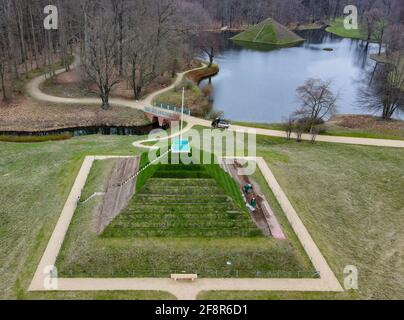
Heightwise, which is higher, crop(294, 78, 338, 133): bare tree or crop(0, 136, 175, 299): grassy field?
crop(294, 78, 338, 133): bare tree

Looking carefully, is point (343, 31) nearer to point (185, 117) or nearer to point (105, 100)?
point (185, 117)

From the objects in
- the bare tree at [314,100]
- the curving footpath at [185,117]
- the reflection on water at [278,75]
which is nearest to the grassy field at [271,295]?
the curving footpath at [185,117]

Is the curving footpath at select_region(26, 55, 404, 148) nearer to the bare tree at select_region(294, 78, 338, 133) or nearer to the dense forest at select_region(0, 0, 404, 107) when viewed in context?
the dense forest at select_region(0, 0, 404, 107)

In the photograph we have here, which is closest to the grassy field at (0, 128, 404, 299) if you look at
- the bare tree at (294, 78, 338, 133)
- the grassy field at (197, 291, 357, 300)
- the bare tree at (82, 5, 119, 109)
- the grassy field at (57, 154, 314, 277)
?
the grassy field at (197, 291, 357, 300)

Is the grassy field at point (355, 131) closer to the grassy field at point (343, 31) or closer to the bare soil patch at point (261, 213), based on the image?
the bare soil patch at point (261, 213)

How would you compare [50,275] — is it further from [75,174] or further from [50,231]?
[75,174]

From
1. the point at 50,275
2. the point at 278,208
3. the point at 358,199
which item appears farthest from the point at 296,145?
the point at 50,275
